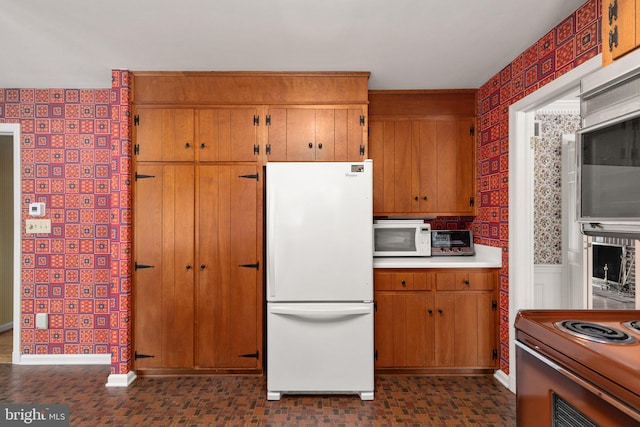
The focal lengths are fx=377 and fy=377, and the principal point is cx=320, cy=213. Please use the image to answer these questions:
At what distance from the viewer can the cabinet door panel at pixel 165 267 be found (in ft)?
9.82

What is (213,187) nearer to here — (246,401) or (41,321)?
(246,401)

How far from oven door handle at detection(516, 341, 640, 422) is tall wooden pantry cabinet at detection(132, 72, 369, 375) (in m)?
1.95

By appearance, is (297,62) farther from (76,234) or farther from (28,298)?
(28,298)

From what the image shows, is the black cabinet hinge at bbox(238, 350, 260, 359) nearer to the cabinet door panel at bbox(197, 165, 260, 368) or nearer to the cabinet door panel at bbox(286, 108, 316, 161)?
the cabinet door panel at bbox(197, 165, 260, 368)

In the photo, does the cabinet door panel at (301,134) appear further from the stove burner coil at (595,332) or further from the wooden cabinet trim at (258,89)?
the stove burner coil at (595,332)

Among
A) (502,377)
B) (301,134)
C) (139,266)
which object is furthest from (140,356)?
(502,377)

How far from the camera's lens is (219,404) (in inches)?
102

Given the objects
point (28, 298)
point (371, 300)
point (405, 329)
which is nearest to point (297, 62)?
point (371, 300)

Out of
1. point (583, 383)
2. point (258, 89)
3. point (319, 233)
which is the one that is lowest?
point (583, 383)

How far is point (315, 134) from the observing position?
3.04m

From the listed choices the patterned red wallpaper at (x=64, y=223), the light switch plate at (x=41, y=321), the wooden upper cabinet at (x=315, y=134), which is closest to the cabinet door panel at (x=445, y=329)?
the wooden upper cabinet at (x=315, y=134)

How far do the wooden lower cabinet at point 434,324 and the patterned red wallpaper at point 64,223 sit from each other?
2426mm

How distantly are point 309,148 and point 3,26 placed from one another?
6.88 feet

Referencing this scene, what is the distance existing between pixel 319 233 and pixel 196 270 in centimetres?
108
